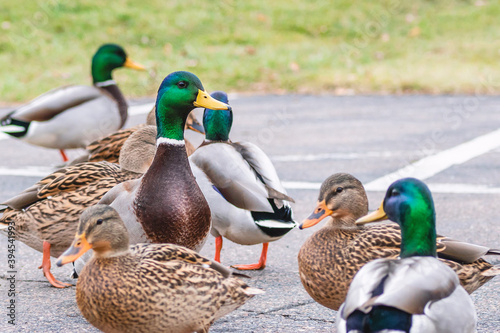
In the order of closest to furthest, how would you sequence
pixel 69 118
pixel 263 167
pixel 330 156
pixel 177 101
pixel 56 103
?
pixel 177 101
pixel 263 167
pixel 69 118
pixel 56 103
pixel 330 156

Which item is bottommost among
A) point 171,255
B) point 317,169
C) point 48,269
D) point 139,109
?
point 139,109

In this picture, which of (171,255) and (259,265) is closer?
(171,255)

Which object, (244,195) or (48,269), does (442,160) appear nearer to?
(244,195)

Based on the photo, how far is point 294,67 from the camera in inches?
626

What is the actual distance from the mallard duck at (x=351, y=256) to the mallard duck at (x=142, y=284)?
39cm

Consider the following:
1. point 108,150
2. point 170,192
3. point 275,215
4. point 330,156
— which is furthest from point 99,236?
point 330,156

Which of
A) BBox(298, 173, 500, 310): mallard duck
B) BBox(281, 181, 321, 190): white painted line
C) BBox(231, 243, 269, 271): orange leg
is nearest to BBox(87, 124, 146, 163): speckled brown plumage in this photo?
BBox(231, 243, 269, 271): orange leg

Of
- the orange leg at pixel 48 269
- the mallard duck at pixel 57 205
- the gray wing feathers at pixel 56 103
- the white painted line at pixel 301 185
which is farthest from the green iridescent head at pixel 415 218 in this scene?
the gray wing feathers at pixel 56 103

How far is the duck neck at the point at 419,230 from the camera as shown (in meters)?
3.40

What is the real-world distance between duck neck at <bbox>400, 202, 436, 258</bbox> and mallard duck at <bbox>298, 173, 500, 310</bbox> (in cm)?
52

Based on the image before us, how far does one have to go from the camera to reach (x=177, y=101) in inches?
176

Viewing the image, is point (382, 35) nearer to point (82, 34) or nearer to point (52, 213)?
point (82, 34)

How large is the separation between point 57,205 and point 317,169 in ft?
13.1

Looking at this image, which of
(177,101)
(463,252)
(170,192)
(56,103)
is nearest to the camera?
(463,252)
